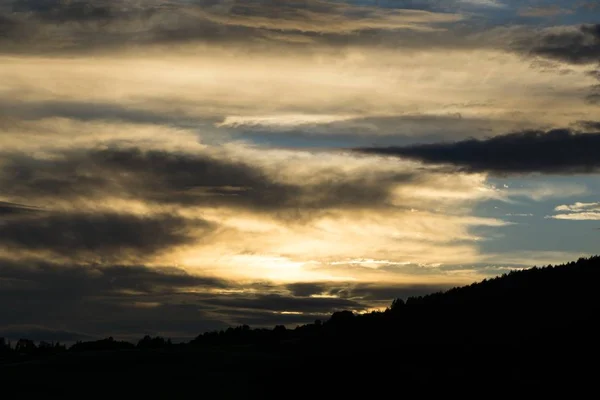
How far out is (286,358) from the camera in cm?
4159

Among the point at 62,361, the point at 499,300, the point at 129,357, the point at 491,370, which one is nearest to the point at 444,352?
the point at 491,370

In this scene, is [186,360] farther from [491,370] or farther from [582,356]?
[582,356]

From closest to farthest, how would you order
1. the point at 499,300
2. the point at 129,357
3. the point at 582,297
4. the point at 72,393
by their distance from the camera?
the point at 72,393
the point at 129,357
the point at 582,297
the point at 499,300

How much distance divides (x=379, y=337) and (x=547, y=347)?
10623mm

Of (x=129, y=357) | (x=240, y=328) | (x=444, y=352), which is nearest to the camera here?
(x=444, y=352)

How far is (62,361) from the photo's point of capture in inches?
1550

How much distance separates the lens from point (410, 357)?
3809 centimetres

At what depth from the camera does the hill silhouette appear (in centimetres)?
3456

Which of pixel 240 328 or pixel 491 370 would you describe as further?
pixel 240 328

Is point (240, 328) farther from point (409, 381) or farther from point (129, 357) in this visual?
point (409, 381)

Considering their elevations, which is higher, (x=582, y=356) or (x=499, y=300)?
(x=499, y=300)

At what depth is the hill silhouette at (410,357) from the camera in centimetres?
3456

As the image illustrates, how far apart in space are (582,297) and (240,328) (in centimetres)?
3778

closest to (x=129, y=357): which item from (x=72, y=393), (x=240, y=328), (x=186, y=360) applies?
(x=186, y=360)
